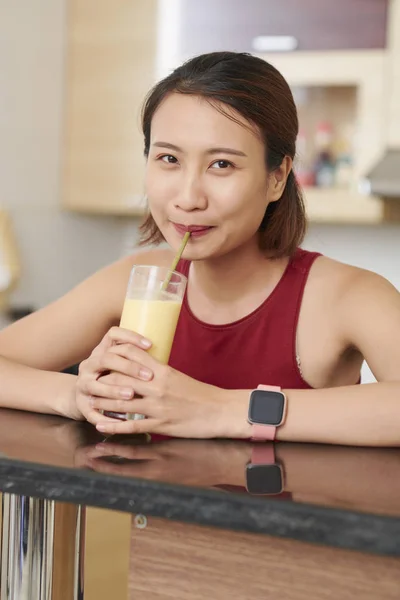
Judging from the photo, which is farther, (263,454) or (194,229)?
(194,229)

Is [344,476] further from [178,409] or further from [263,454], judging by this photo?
[178,409]

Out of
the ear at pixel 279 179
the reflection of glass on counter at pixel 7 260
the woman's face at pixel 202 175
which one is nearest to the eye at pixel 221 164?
the woman's face at pixel 202 175

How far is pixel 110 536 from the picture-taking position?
1.53 m

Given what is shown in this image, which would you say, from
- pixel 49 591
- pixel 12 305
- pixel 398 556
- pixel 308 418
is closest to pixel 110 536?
pixel 49 591

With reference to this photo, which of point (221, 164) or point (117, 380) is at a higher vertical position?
point (221, 164)

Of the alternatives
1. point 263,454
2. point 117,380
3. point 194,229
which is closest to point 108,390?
point 117,380

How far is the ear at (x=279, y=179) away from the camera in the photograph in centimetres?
152

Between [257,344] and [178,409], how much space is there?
435 mm

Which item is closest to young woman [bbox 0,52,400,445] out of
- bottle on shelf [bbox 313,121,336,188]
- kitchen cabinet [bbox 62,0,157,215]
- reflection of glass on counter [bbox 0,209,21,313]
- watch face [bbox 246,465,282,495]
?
watch face [bbox 246,465,282,495]

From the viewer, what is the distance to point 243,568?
37.0 inches

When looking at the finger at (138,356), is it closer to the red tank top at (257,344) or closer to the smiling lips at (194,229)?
the smiling lips at (194,229)

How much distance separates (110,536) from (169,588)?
0.57m

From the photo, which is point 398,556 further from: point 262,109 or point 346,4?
point 346,4

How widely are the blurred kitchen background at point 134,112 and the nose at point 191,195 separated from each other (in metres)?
1.63
